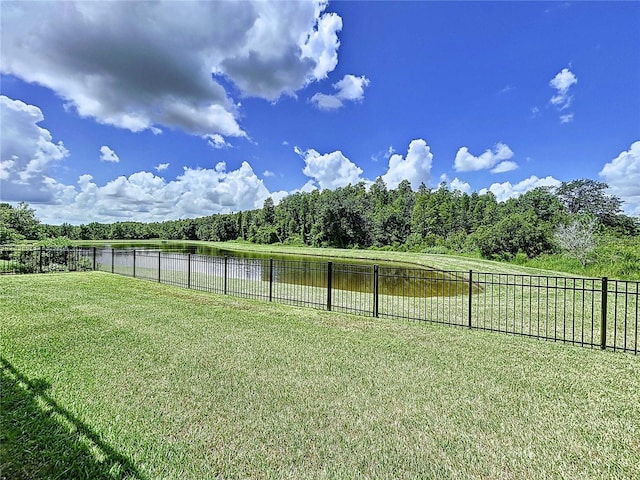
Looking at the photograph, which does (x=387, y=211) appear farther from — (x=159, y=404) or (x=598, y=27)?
(x=159, y=404)

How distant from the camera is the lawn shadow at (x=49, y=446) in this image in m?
2.08

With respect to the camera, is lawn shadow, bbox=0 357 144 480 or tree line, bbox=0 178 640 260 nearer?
lawn shadow, bbox=0 357 144 480

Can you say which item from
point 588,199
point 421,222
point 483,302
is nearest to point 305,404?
point 483,302

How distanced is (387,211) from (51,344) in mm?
50131

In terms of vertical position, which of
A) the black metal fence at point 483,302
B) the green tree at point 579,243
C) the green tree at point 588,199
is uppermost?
the green tree at point 588,199

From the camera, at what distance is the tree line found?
24.7 meters

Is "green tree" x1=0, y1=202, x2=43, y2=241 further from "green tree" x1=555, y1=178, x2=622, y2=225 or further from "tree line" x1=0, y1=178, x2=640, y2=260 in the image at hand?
"green tree" x1=555, y1=178, x2=622, y2=225

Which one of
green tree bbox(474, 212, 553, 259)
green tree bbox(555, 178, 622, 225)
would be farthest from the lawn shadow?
green tree bbox(555, 178, 622, 225)

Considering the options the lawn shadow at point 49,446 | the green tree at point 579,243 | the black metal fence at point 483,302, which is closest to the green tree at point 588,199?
the green tree at point 579,243

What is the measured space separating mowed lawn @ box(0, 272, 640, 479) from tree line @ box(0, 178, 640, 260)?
1812 cm

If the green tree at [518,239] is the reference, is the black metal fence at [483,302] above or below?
below

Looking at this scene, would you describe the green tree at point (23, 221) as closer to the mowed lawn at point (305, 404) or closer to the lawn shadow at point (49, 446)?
the mowed lawn at point (305, 404)

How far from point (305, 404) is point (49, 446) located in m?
2.03

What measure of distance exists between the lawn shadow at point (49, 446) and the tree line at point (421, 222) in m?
20.8
